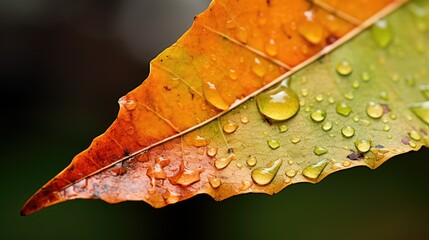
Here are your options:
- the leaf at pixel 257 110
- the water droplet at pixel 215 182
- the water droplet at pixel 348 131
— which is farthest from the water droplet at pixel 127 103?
the water droplet at pixel 348 131

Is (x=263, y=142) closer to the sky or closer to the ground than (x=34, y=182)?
closer to the ground

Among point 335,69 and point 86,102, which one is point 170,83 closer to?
point 335,69

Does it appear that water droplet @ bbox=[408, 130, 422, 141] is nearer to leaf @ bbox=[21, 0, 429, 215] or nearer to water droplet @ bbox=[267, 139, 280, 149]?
leaf @ bbox=[21, 0, 429, 215]

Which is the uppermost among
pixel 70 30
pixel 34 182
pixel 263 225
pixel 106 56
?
pixel 70 30

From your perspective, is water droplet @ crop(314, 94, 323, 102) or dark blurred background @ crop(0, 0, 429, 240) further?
dark blurred background @ crop(0, 0, 429, 240)

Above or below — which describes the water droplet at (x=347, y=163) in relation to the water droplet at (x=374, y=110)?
below

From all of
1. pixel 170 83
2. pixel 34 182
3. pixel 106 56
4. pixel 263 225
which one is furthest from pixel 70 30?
pixel 170 83

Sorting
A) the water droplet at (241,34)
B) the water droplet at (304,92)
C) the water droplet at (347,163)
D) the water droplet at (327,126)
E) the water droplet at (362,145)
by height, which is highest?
the water droplet at (241,34)

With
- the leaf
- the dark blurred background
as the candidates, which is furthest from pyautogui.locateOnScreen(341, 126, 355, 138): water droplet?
the dark blurred background

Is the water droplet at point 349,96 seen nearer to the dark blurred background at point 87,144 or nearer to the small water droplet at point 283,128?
the small water droplet at point 283,128
